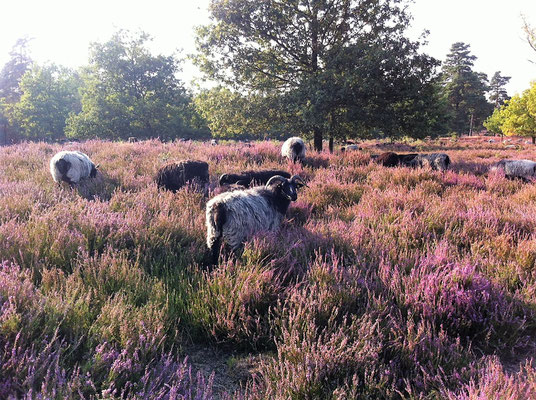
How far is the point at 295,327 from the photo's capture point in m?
2.47

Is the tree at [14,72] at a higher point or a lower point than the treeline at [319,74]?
higher

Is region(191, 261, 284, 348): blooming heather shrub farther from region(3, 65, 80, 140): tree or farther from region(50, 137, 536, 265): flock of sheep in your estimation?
region(3, 65, 80, 140): tree

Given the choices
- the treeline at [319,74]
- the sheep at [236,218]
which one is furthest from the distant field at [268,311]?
the treeline at [319,74]

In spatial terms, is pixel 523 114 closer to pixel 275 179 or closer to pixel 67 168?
pixel 275 179

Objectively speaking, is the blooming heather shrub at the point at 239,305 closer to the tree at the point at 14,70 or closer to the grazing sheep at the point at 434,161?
the grazing sheep at the point at 434,161

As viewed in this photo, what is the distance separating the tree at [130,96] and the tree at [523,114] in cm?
3564

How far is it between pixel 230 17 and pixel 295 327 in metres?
15.1

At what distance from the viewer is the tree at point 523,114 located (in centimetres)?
3229

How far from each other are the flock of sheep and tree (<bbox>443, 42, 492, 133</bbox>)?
51137 millimetres

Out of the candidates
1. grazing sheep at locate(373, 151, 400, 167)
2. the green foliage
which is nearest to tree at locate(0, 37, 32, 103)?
the green foliage

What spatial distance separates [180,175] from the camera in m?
7.74

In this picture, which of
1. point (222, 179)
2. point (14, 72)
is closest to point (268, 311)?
point (222, 179)

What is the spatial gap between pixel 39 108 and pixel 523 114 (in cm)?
5449

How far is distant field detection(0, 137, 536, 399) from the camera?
6.36 ft
